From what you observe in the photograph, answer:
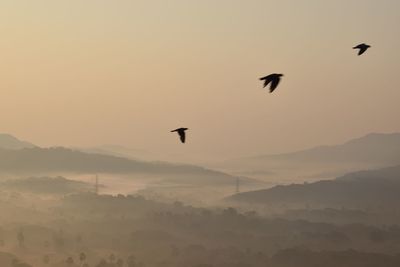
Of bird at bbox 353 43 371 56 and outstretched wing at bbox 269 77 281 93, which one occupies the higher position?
bird at bbox 353 43 371 56

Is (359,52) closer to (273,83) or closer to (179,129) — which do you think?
(273,83)

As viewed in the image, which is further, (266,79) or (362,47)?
(362,47)

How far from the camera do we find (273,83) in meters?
53.0

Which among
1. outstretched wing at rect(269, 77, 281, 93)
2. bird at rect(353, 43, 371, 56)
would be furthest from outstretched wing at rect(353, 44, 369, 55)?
outstretched wing at rect(269, 77, 281, 93)

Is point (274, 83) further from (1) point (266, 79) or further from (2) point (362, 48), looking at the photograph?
(2) point (362, 48)

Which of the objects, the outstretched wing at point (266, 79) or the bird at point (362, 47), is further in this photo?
the bird at point (362, 47)

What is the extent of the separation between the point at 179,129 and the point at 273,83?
14.9 metres

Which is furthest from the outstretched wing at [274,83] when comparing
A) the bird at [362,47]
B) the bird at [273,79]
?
the bird at [362,47]

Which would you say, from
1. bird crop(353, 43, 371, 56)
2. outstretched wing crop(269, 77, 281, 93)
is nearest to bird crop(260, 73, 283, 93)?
outstretched wing crop(269, 77, 281, 93)

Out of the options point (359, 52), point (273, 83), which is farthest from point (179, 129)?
point (359, 52)

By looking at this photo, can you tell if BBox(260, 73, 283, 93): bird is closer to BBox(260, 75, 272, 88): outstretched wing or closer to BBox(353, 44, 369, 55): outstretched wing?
BBox(260, 75, 272, 88): outstretched wing

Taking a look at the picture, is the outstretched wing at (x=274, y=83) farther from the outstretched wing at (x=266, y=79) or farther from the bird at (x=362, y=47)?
the bird at (x=362, y=47)

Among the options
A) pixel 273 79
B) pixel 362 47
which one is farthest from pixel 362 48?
pixel 273 79

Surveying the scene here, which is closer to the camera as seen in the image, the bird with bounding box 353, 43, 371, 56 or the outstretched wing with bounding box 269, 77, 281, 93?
the outstretched wing with bounding box 269, 77, 281, 93
